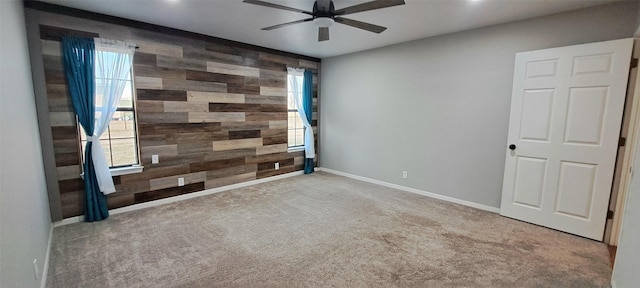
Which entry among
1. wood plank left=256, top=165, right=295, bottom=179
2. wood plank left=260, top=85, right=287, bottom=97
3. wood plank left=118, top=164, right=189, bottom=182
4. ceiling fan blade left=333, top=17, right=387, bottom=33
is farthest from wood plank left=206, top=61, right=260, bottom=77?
ceiling fan blade left=333, top=17, right=387, bottom=33

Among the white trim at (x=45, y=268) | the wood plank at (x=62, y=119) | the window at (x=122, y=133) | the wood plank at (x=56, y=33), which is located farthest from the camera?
the window at (x=122, y=133)

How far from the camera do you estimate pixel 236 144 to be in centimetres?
462

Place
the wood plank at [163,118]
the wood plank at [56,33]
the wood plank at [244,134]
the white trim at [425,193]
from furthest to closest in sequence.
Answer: the wood plank at [244,134] → the white trim at [425,193] → the wood plank at [163,118] → the wood plank at [56,33]

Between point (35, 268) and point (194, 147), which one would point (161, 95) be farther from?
point (35, 268)

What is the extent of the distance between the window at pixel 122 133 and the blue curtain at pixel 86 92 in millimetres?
157

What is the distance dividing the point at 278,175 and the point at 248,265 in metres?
2.98

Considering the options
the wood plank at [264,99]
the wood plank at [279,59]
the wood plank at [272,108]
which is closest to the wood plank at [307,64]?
the wood plank at [279,59]

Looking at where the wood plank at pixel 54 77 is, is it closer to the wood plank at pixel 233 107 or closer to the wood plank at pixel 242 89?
the wood plank at pixel 233 107

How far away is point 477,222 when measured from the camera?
328cm

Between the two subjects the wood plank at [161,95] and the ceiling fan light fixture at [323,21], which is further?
the wood plank at [161,95]

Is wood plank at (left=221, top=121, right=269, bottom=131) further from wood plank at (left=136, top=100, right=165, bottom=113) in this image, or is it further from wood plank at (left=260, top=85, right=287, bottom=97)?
wood plank at (left=136, top=100, right=165, bottom=113)

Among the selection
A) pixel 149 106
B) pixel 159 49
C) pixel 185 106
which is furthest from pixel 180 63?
pixel 149 106

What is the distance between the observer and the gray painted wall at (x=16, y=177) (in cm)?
138

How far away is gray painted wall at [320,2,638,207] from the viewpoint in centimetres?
313
